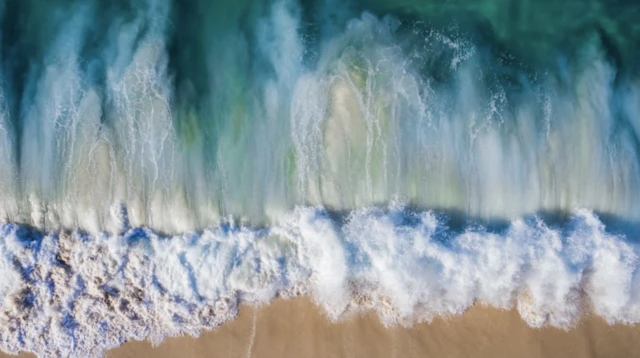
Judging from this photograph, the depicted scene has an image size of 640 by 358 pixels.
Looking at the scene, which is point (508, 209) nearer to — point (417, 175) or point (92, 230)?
point (417, 175)

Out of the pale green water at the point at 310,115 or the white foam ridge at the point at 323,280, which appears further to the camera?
the pale green water at the point at 310,115

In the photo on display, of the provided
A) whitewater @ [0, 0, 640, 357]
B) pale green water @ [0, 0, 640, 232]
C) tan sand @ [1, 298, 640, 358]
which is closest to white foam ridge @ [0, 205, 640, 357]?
whitewater @ [0, 0, 640, 357]

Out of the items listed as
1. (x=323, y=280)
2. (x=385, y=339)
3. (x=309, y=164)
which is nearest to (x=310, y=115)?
(x=309, y=164)

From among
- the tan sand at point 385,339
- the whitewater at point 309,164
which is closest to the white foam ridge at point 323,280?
the whitewater at point 309,164

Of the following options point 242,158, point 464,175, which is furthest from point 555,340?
point 242,158

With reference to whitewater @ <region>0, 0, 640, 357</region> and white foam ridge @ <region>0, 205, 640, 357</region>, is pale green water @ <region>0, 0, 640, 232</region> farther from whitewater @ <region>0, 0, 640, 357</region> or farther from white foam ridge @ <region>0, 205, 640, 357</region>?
white foam ridge @ <region>0, 205, 640, 357</region>

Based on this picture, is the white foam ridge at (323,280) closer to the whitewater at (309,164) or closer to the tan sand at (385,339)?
the whitewater at (309,164)
